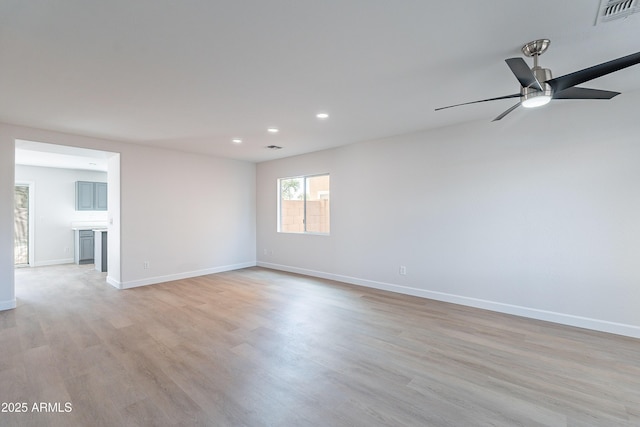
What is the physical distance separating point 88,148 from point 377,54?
182 inches

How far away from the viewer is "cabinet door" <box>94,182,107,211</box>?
753cm

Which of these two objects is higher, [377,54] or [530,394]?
[377,54]

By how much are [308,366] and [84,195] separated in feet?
26.2

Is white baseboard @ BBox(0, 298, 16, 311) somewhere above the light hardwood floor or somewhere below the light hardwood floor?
above

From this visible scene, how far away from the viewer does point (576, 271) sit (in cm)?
314

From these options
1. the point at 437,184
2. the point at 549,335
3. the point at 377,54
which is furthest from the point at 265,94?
the point at 549,335

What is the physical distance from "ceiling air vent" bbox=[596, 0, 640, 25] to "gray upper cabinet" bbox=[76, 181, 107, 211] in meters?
9.55

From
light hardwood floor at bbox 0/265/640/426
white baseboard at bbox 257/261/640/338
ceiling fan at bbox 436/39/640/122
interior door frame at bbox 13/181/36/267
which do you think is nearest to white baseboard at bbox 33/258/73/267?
interior door frame at bbox 13/181/36/267

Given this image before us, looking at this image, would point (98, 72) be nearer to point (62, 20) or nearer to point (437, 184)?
point (62, 20)

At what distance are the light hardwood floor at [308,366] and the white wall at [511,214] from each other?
0.38 m

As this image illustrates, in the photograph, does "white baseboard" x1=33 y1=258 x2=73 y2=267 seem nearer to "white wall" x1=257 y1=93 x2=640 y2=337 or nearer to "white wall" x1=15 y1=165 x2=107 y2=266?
"white wall" x1=15 y1=165 x2=107 y2=266

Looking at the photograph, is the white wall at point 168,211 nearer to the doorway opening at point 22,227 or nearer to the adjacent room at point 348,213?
the adjacent room at point 348,213

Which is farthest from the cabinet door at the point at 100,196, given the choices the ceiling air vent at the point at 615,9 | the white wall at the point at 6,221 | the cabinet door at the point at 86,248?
the ceiling air vent at the point at 615,9

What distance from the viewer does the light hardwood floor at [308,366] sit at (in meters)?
1.83
